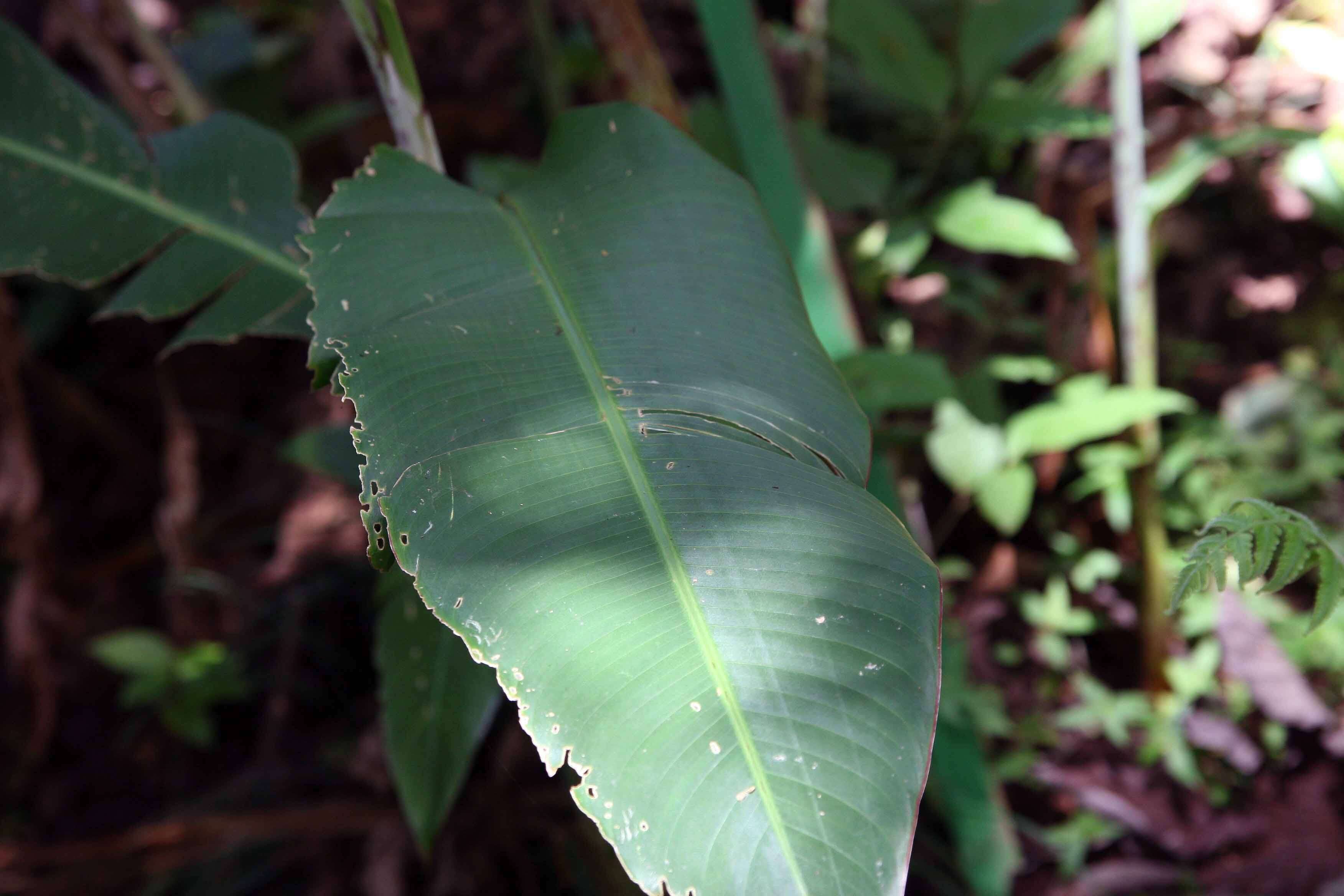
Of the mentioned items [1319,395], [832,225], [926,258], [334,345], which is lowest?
[1319,395]

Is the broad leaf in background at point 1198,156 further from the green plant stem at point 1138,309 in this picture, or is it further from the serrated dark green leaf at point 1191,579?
the serrated dark green leaf at point 1191,579

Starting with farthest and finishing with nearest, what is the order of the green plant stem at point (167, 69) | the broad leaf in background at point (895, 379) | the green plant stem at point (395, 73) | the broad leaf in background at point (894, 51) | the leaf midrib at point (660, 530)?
the green plant stem at point (167, 69) → the broad leaf in background at point (894, 51) → the broad leaf in background at point (895, 379) → the green plant stem at point (395, 73) → the leaf midrib at point (660, 530)

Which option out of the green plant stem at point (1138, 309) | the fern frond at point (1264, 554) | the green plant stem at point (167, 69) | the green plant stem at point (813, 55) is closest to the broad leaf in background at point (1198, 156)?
the green plant stem at point (1138, 309)

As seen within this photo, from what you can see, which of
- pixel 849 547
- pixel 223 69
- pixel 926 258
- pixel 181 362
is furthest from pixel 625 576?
pixel 181 362

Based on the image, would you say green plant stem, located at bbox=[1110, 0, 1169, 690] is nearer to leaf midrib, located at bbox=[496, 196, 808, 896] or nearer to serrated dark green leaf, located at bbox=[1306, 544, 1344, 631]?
serrated dark green leaf, located at bbox=[1306, 544, 1344, 631]

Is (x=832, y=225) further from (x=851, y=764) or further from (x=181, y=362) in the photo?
(x=181, y=362)
